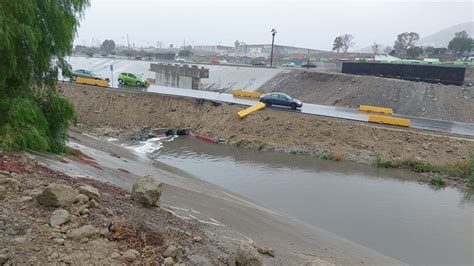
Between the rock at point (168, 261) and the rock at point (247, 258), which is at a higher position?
the rock at point (168, 261)

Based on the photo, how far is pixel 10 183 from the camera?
8891mm

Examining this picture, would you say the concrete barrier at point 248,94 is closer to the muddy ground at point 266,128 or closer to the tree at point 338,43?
the muddy ground at point 266,128

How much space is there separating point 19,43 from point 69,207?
29.7 ft

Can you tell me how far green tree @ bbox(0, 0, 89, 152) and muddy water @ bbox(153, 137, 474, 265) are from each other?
38.1 feet

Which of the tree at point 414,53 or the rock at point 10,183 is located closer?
the rock at point 10,183

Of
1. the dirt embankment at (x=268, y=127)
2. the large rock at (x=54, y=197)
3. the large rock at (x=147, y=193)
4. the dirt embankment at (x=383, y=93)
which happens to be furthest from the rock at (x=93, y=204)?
the dirt embankment at (x=383, y=93)

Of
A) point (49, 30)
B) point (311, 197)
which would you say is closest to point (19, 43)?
point (49, 30)

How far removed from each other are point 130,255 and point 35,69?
11957mm

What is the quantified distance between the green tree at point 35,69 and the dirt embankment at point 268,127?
20.4 m

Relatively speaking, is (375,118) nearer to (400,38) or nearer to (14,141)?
(14,141)

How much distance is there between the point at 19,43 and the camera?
14203 millimetres

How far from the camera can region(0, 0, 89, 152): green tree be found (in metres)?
13.2

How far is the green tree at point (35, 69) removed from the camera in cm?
1321

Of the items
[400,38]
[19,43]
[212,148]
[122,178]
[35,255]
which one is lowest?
[212,148]
